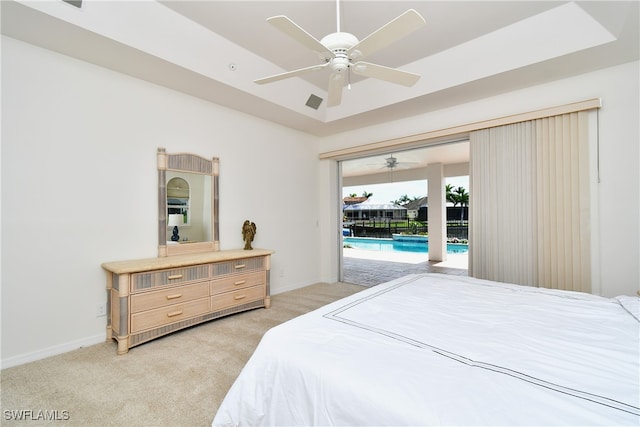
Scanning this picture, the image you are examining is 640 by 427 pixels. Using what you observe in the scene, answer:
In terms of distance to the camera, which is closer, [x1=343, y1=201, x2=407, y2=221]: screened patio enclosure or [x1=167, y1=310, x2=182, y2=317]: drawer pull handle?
[x1=167, y1=310, x2=182, y2=317]: drawer pull handle

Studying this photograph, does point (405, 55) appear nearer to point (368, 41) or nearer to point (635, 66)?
point (368, 41)

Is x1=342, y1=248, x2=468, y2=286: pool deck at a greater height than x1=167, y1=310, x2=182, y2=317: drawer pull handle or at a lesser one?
lesser

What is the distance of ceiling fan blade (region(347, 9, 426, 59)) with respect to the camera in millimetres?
1486

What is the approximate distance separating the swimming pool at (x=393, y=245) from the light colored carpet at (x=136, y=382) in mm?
8146

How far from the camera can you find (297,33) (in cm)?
163

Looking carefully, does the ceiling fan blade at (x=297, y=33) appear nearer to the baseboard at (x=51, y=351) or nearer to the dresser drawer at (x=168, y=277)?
the dresser drawer at (x=168, y=277)

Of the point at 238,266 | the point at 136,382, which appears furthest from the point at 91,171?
the point at 136,382

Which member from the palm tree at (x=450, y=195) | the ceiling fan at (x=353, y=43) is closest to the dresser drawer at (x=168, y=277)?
the ceiling fan at (x=353, y=43)

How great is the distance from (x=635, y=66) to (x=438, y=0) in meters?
1.97

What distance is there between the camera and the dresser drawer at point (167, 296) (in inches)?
99.7

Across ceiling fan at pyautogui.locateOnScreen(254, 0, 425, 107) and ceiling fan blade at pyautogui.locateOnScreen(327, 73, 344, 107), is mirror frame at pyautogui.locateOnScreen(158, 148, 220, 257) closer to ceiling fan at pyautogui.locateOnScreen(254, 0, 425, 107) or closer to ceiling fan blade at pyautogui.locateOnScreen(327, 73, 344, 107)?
ceiling fan at pyautogui.locateOnScreen(254, 0, 425, 107)

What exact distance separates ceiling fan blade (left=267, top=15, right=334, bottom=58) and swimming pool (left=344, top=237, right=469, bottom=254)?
894 cm

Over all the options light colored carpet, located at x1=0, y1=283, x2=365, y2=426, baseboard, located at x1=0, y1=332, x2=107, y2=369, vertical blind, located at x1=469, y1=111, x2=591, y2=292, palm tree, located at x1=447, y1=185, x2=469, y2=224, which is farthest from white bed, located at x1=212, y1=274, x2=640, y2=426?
palm tree, located at x1=447, y1=185, x2=469, y2=224

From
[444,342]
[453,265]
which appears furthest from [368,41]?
[453,265]
